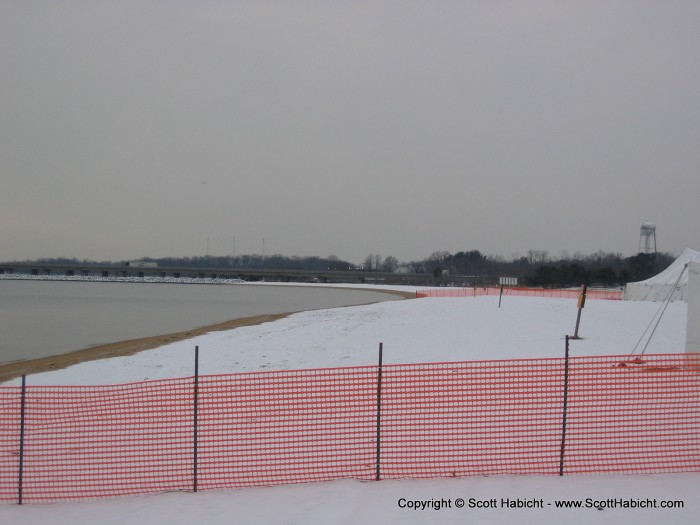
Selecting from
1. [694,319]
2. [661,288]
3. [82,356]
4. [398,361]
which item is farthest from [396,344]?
[661,288]

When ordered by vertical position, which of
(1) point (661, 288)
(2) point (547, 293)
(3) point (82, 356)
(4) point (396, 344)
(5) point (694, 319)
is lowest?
(3) point (82, 356)

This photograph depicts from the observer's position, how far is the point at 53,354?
2953cm

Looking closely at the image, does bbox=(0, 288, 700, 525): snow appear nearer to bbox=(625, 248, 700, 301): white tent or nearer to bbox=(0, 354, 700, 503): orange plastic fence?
bbox=(0, 354, 700, 503): orange plastic fence

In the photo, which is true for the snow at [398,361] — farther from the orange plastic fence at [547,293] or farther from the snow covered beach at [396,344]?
the orange plastic fence at [547,293]

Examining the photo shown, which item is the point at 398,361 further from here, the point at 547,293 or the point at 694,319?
the point at 547,293

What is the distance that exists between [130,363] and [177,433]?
43.9 feet

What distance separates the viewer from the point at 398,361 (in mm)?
20109

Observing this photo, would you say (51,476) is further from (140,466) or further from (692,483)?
(692,483)

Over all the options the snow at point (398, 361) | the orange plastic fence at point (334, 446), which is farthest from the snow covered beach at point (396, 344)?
the orange plastic fence at point (334, 446)

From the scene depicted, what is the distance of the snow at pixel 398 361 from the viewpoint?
7.46 meters

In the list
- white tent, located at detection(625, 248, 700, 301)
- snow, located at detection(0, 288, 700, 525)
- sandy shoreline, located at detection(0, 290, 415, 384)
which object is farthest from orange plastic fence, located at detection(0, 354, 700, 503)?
white tent, located at detection(625, 248, 700, 301)

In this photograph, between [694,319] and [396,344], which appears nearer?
[694,319]

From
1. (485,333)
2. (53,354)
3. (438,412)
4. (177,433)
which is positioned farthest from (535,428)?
(53,354)

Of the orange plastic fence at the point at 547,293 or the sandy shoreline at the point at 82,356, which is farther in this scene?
the orange plastic fence at the point at 547,293
